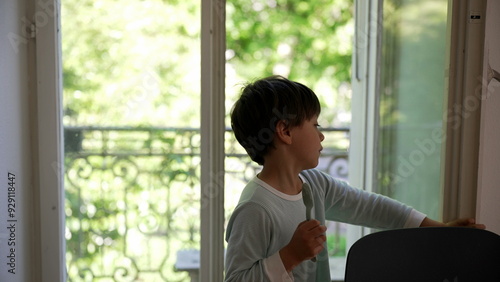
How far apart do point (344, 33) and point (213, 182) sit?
301 cm

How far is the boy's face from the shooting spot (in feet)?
3.57

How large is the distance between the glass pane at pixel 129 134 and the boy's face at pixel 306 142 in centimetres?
44

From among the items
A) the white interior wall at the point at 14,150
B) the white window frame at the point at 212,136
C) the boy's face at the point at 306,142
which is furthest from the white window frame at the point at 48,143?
the boy's face at the point at 306,142

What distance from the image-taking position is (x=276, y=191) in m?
1.09

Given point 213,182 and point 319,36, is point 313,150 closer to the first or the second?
point 213,182

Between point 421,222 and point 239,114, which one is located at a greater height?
point 239,114

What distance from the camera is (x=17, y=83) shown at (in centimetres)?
126

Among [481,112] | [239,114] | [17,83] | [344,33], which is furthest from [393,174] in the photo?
[344,33]

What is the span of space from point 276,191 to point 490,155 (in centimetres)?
58

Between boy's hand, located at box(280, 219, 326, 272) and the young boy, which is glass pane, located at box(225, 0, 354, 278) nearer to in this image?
the young boy

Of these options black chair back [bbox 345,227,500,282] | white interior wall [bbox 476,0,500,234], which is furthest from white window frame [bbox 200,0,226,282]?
white interior wall [bbox 476,0,500,234]

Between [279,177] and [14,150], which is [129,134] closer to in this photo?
[14,150]

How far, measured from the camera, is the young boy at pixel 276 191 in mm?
996

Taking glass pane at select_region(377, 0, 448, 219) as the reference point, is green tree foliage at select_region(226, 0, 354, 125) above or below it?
above
